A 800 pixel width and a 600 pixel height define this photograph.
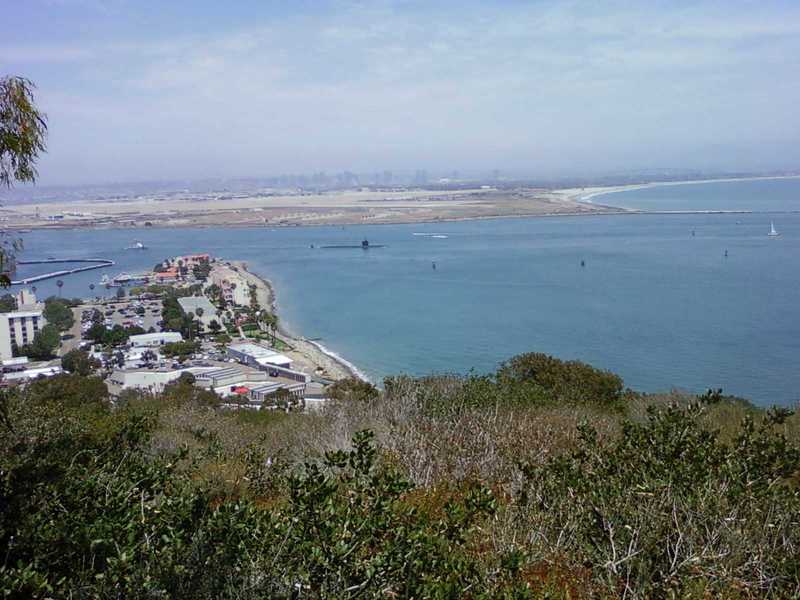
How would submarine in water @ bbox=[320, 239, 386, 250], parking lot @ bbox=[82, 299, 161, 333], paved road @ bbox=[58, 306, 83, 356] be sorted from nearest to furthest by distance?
paved road @ bbox=[58, 306, 83, 356] < parking lot @ bbox=[82, 299, 161, 333] < submarine in water @ bbox=[320, 239, 386, 250]

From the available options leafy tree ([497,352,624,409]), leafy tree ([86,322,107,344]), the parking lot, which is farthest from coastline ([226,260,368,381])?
leafy tree ([497,352,624,409])

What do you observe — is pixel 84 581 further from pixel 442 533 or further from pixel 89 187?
pixel 89 187

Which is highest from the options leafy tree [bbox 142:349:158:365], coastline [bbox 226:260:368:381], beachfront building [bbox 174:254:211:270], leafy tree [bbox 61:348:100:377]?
beachfront building [bbox 174:254:211:270]

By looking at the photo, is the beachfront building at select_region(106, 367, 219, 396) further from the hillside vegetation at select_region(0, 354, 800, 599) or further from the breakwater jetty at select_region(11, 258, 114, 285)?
the breakwater jetty at select_region(11, 258, 114, 285)

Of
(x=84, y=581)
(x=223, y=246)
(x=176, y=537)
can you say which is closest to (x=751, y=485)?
(x=176, y=537)

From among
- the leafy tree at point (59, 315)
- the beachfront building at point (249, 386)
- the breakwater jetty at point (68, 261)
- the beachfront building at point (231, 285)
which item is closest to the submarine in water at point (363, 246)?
the beachfront building at point (231, 285)

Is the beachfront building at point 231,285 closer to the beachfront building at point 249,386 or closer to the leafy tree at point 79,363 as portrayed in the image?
the leafy tree at point 79,363
